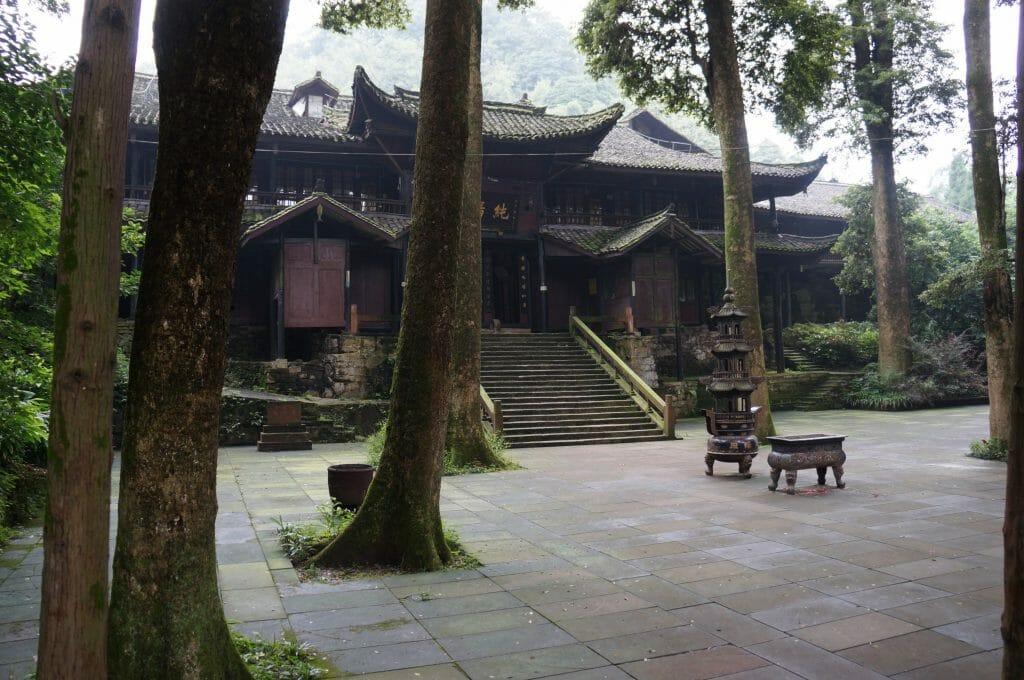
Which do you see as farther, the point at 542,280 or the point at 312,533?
the point at 542,280

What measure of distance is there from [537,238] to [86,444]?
17955mm

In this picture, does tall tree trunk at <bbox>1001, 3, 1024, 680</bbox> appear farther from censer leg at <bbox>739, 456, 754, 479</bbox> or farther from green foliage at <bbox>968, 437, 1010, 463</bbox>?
green foliage at <bbox>968, 437, 1010, 463</bbox>

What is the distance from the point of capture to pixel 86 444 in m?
2.13

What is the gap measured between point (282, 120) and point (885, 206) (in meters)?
17.0

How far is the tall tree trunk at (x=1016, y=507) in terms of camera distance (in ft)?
5.90

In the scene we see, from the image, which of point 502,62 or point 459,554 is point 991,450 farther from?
point 502,62

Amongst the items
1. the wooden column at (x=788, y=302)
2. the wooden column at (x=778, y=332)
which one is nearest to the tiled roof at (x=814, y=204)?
the wooden column at (x=788, y=302)

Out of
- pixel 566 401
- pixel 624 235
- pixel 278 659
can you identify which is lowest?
pixel 278 659

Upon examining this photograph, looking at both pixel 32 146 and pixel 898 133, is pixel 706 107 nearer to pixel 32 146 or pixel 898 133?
pixel 898 133

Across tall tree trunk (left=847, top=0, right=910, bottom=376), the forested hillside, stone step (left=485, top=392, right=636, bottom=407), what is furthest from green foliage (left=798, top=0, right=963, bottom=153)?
the forested hillside

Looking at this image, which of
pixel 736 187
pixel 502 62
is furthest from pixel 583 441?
pixel 502 62

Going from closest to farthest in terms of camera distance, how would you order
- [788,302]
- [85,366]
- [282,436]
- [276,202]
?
[85,366], [282,436], [276,202], [788,302]

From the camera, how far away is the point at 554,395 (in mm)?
15117

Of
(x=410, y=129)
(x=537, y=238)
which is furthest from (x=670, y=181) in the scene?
(x=410, y=129)
